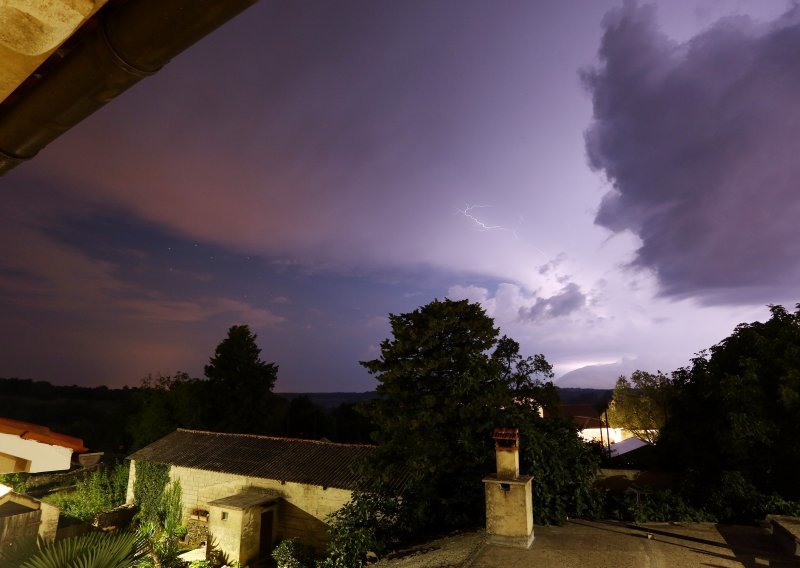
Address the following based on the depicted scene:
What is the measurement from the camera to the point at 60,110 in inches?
64.6

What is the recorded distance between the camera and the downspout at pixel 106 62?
51.3 inches

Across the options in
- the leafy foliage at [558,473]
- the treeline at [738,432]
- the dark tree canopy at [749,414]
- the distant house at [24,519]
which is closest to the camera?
the distant house at [24,519]

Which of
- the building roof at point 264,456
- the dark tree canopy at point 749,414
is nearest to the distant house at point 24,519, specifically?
the building roof at point 264,456

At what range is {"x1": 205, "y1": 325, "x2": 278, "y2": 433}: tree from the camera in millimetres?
36375

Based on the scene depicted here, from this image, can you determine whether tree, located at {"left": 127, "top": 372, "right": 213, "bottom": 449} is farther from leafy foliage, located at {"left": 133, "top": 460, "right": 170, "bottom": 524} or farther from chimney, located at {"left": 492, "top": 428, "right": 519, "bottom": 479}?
chimney, located at {"left": 492, "top": 428, "right": 519, "bottom": 479}

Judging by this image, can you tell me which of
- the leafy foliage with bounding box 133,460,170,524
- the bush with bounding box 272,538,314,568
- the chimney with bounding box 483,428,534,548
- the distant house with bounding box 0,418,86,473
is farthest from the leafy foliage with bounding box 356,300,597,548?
the leafy foliage with bounding box 133,460,170,524

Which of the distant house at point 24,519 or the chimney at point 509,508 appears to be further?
the chimney at point 509,508

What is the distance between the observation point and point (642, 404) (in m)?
33.1

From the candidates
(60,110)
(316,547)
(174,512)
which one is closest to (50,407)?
(174,512)

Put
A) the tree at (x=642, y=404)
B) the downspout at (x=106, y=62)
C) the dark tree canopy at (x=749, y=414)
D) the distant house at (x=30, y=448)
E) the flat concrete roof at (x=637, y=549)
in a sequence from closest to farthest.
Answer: the downspout at (x=106, y=62)
the distant house at (x=30, y=448)
the flat concrete roof at (x=637, y=549)
the dark tree canopy at (x=749, y=414)
the tree at (x=642, y=404)

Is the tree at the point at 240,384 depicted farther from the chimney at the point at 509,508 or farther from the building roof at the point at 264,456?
the chimney at the point at 509,508

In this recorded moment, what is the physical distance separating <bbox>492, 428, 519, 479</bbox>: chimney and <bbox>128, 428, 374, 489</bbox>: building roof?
30.7 feet

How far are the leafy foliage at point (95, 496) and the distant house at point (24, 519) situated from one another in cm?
1684

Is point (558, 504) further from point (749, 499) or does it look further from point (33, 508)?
point (33, 508)
